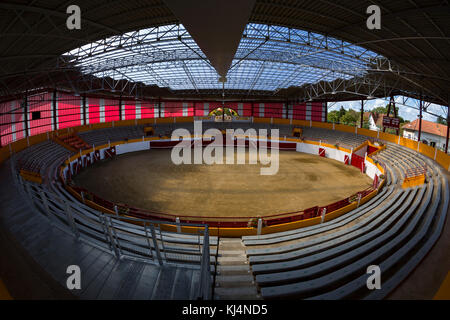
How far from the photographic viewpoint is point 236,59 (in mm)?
27422

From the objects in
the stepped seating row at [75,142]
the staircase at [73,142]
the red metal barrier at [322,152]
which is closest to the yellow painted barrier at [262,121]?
the staircase at [73,142]

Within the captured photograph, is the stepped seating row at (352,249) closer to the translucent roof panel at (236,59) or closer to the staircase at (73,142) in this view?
the translucent roof panel at (236,59)

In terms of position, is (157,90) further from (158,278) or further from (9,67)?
(158,278)

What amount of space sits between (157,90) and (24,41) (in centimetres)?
2625

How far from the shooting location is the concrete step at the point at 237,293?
5550 mm

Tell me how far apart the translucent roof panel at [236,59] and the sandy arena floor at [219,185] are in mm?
9982

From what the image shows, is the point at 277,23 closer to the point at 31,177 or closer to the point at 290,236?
the point at 290,236

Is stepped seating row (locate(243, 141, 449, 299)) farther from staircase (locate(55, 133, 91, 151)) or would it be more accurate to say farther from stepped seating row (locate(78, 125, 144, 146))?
stepped seating row (locate(78, 125, 144, 146))

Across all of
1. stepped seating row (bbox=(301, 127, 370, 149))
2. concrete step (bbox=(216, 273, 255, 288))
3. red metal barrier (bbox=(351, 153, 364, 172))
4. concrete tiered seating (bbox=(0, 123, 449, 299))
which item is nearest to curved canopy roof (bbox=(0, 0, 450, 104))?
concrete tiered seating (bbox=(0, 123, 449, 299))

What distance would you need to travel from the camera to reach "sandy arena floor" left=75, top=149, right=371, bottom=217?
1616 centimetres

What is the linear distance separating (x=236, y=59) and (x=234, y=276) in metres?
25.5

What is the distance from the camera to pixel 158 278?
4863mm

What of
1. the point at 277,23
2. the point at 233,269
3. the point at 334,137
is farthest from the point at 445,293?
the point at 334,137

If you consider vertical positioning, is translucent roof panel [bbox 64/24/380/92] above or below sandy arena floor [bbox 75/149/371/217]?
above
